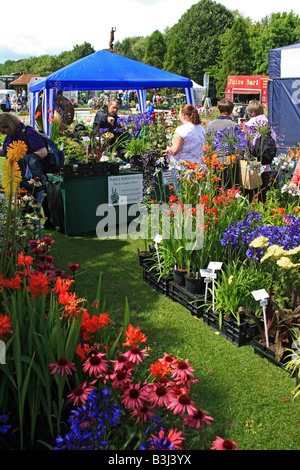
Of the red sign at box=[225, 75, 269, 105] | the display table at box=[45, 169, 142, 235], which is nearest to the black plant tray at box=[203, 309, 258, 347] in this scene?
the display table at box=[45, 169, 142, 235]

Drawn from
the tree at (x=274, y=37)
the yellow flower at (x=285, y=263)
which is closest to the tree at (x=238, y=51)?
the tree at (x=274, y=37)

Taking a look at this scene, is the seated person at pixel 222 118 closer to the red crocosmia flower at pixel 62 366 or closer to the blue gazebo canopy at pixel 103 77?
the blue gazebo canopy at pixel 103 77

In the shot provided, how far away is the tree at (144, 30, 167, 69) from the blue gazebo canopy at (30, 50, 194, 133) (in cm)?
5319

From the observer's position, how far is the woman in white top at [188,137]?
14.8 ft

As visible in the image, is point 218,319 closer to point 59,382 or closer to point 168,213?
point 168,213

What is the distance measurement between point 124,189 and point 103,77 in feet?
10.6

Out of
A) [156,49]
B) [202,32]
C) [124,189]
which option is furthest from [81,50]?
[124,189]

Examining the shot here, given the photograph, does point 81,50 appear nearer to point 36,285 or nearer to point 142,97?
point 142,97

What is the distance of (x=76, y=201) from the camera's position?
507 centimetres

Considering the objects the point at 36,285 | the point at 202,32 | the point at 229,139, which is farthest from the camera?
the point at 202,32

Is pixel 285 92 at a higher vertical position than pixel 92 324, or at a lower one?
higher

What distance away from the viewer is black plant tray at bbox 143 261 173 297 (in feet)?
12.1

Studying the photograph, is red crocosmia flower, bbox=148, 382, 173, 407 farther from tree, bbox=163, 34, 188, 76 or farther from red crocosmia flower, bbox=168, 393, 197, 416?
tree, bbox=163, 34, 188, 76

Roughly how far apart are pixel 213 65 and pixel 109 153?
55991 millimetres
